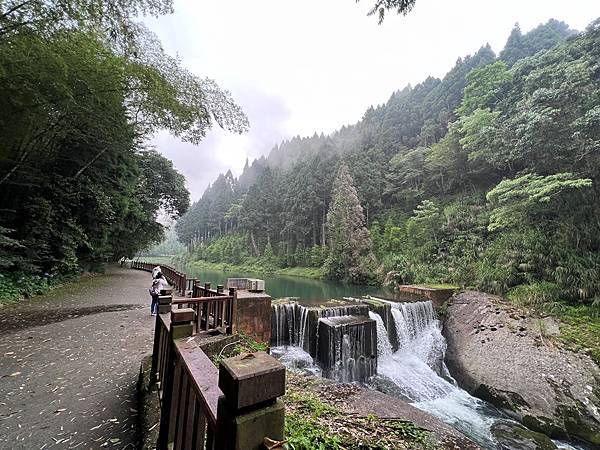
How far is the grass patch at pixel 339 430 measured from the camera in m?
2.72

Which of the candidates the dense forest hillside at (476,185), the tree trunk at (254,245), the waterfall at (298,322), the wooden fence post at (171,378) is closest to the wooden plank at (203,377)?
the wooden fence post at (171,378)

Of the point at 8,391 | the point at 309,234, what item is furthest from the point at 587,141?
the point at 309,234

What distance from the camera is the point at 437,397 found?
23.3ft

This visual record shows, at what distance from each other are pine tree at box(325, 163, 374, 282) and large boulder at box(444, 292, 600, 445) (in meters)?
11.1

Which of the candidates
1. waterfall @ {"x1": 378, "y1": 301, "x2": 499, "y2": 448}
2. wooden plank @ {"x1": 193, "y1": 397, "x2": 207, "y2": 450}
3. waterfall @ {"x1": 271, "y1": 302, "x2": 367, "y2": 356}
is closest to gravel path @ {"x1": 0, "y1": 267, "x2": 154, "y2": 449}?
wooden plank @ {"x1": 193, "y1": 397, "x2": 207, "y2": 450}

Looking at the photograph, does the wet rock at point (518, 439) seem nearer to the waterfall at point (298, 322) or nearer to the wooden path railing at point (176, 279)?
the waterfall at point (298, 322)

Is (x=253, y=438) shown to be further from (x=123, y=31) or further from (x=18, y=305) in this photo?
(x=18, y=305)

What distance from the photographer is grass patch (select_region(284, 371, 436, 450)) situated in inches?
107

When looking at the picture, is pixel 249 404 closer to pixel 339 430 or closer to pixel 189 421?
pixel 189 421

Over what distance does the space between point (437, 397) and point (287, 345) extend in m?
4.49

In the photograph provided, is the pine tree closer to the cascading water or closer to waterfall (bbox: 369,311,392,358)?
the cascading water

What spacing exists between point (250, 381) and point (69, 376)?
454 centimetres

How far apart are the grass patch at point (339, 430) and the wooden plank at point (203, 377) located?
5.56 ft

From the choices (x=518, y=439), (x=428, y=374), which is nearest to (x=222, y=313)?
(x=518, y=439)
